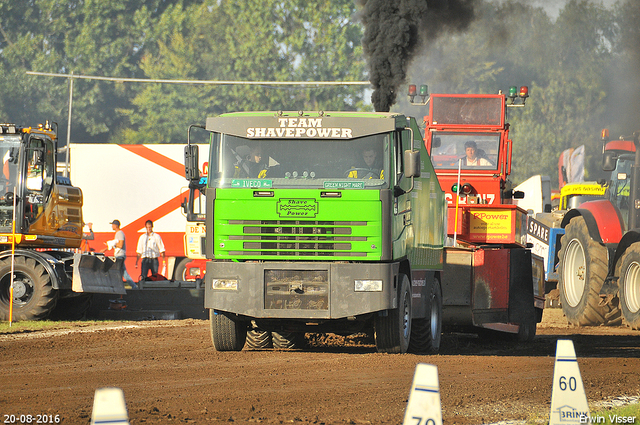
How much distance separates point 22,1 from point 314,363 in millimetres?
52883

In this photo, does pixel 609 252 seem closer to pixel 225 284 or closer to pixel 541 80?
pixel 225 284

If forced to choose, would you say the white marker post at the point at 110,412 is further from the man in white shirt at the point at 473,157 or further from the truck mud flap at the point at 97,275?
the man in white shirt at the point at 473,157

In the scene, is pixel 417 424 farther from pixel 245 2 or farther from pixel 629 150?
pixel 245 2

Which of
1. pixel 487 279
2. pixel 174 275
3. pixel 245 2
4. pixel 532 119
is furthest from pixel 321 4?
pixel 487 279

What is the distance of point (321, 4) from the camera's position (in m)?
53.4

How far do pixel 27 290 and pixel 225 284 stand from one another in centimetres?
696

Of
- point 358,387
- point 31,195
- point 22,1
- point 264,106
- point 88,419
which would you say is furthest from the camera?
point 22,1

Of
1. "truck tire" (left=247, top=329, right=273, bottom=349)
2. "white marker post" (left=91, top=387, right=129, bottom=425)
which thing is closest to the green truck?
"truck tire" (left=247, top=329, right=273, bottom=349)

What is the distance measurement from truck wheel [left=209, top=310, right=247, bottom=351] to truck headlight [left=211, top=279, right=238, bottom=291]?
63 cm

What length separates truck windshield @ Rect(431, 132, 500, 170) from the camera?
58.1 feet

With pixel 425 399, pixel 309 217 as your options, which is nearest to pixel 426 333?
pixel 309 217

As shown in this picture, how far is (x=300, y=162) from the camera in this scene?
10750 millimetres

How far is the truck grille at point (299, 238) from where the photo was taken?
34.6ft

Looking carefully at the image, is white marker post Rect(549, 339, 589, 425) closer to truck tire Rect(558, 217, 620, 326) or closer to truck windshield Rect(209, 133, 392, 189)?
truck windshield Rect(209, 133, 392, 189)
